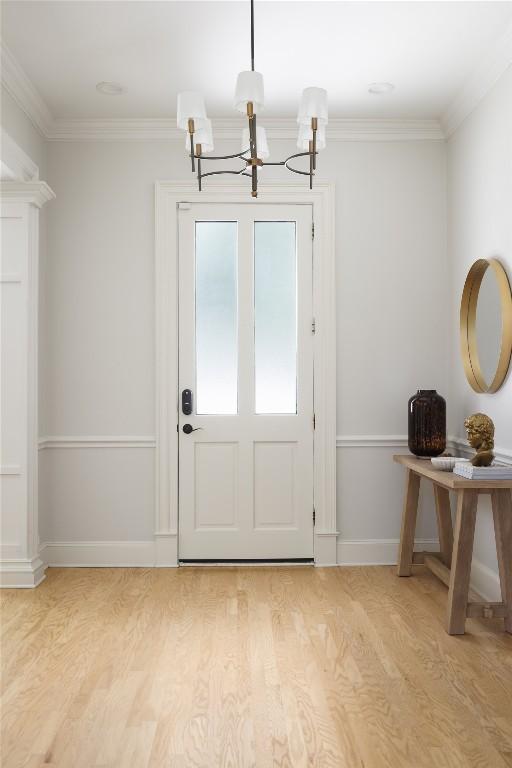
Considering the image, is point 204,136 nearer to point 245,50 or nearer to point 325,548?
point 245,50

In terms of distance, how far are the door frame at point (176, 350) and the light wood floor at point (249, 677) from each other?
0.41 m

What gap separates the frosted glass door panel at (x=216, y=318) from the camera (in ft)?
14.2

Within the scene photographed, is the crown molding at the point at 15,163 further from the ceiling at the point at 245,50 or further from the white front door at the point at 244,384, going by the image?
the white front door at the point at 244,384

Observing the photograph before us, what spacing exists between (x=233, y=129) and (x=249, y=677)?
10.7ft

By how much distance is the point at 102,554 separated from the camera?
4.30m

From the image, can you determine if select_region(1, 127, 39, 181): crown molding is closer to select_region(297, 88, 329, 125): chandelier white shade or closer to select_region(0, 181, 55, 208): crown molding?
select_region(0, 181, 55, 208): crown molding

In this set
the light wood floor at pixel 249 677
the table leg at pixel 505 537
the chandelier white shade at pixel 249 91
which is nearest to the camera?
the light wood floor at pixel 249 677

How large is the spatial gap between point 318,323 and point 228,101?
147cm

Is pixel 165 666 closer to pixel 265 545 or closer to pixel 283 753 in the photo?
pixel 283 753


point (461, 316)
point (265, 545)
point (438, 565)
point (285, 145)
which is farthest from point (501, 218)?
point (265, 545)

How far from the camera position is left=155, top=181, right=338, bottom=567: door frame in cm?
428

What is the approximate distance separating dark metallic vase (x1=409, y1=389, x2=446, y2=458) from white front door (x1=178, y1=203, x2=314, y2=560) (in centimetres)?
71

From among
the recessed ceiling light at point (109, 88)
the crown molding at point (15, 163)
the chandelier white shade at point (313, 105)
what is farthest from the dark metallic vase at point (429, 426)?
the crown molding at point (15, 163)

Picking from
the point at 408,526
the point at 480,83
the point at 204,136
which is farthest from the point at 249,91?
the point at 408,526
